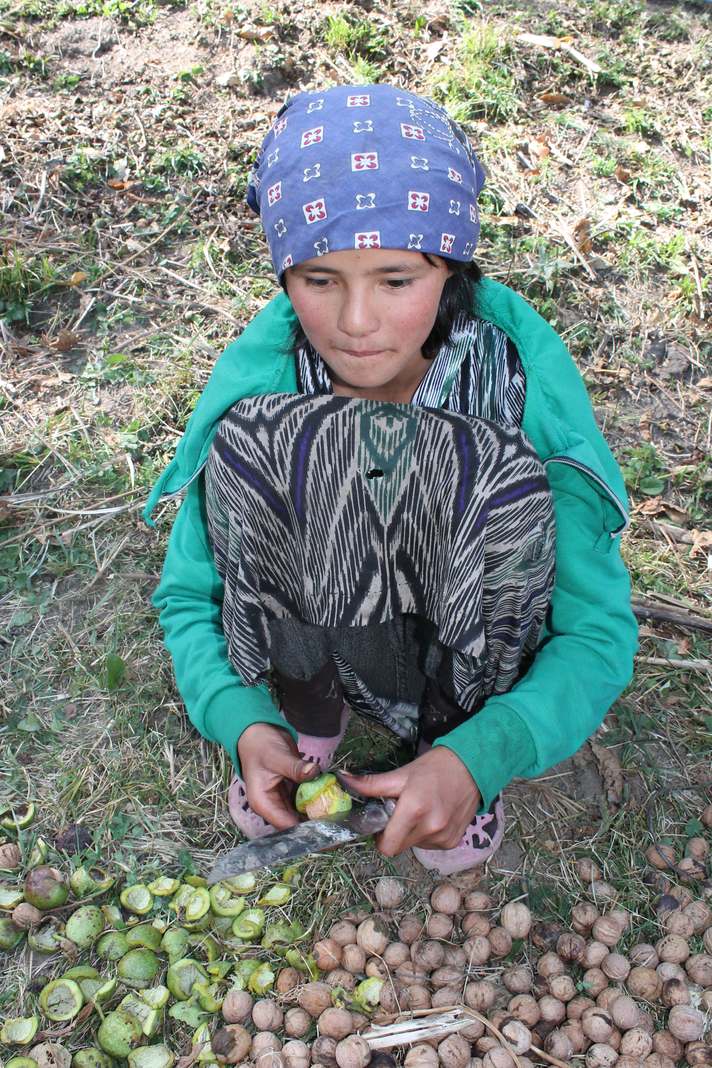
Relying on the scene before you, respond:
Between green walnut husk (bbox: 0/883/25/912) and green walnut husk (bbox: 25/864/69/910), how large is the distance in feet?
0.13

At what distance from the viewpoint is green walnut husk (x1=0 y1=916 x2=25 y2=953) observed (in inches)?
85.2

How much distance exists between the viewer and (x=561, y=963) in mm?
2131

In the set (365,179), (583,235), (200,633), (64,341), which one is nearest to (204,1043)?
(200,633)

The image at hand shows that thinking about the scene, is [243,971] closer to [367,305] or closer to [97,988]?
[97,988]

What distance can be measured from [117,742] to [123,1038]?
2.58ft

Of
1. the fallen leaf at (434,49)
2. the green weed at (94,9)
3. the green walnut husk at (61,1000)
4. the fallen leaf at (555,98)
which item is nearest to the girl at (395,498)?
the green walnut husk at (61,1000)

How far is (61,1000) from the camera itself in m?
2.06

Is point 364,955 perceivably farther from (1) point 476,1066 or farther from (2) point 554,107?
(2) point 554,107

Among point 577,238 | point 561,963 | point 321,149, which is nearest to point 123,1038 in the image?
point 561,963

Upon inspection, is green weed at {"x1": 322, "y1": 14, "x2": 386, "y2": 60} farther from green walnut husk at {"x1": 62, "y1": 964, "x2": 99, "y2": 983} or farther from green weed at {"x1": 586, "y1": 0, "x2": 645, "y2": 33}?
green walnut husk at {"x1": 62, "y1": 964, "x2": 99, "y2": 983}

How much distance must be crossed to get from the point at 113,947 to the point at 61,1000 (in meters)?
0.15

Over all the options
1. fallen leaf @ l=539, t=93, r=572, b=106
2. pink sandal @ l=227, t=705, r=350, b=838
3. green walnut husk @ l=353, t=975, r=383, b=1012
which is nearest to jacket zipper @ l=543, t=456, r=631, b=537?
pink sandal @ l=227, t=705, r=350, b=838

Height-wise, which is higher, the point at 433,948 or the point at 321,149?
the point at 321,149

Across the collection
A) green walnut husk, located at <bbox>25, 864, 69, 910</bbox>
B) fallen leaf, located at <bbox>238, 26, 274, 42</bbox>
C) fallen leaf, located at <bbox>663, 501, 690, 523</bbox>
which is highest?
fallen leaf, located at <bbox>238, 26, 274, 42</bbox>
